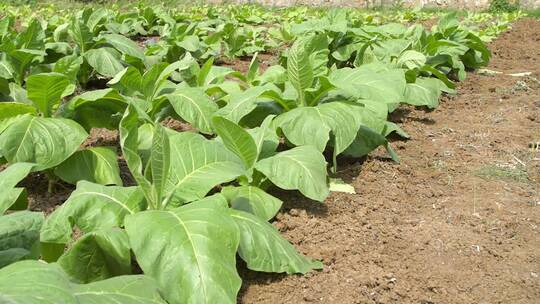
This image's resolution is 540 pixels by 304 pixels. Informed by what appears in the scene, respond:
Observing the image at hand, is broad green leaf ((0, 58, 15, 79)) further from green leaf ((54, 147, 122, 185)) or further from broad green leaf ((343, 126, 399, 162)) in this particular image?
broad green leaf ((343, 126, 399, 162))

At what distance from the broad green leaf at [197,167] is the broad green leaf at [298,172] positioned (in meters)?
0.15

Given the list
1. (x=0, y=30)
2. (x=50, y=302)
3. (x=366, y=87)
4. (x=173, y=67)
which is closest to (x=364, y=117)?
(x=366, y=87)

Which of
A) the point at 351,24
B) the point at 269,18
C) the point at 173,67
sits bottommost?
the point at 269,18

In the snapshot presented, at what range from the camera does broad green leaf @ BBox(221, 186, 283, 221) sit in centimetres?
255

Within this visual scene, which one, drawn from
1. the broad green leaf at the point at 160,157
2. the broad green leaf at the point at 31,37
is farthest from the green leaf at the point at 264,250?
the broad green leaf at the point at 31,37

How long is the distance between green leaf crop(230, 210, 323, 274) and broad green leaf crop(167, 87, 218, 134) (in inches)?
40.5

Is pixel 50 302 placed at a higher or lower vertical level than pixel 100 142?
higher

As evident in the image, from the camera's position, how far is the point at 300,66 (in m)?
3.35

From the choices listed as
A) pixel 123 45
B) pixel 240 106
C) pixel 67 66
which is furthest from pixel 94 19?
pixel 240 106

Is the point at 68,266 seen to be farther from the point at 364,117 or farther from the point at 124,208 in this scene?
the point at 364,117

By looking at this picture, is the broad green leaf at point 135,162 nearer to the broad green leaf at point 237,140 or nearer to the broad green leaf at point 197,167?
the broad green leaf at point 197,167

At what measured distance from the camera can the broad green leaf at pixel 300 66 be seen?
3.34 m

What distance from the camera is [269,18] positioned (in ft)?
29.5

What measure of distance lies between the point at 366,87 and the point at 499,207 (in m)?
1.11
